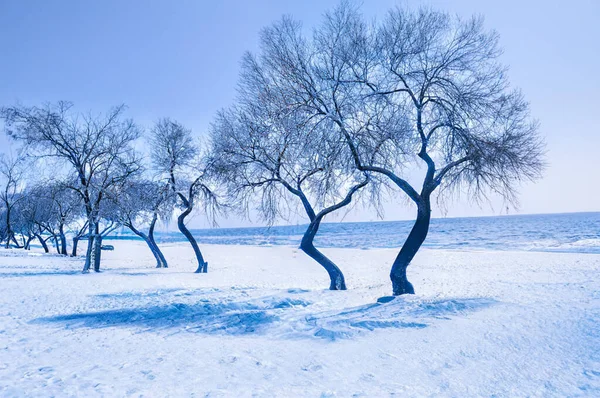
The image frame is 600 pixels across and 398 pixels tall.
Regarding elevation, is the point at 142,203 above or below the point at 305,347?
above

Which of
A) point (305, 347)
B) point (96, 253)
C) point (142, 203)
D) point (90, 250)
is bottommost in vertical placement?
point (305, 347)

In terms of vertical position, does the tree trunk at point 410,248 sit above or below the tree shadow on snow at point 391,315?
above

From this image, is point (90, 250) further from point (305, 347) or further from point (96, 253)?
point (305, 347)

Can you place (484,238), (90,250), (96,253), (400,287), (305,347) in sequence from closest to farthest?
(305,347), (400,287), (90,250), (96,253), (484,238)

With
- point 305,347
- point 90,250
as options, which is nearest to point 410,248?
point 305,347

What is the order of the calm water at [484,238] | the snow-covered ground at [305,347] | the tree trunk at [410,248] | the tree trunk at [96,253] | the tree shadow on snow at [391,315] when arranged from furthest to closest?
the calm water at [484,238] < the tree trunk at [96,253] < the tree trunk at [410,248] < the tree shadow on snow at [391,315] < the snow-covered ground at [305,347]

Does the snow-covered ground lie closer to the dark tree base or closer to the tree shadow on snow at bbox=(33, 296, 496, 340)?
the tree shadow on snow at bbox=(33, 296, 496, 340)

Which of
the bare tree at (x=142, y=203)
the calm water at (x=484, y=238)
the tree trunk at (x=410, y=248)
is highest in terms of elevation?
the bare tree at (x=142, y=203)

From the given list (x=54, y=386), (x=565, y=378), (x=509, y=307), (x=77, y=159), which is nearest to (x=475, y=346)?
(x=565, y=378)

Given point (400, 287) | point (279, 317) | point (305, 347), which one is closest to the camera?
point (305, 347)

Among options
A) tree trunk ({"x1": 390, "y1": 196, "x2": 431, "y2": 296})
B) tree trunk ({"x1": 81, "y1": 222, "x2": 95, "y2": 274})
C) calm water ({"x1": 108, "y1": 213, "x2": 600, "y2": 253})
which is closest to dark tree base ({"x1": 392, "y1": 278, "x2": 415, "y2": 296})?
tree trunk ({"x1": 390, "y1": 196, "x2": 431, "y2": 296})

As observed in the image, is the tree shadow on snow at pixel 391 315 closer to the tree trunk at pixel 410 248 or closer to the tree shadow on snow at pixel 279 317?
the tree shadow on snow at pixel 279 317

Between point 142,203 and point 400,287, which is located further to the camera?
point 142,203

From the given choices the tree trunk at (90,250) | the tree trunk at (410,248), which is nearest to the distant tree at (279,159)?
the tree trunk at (410,248)
